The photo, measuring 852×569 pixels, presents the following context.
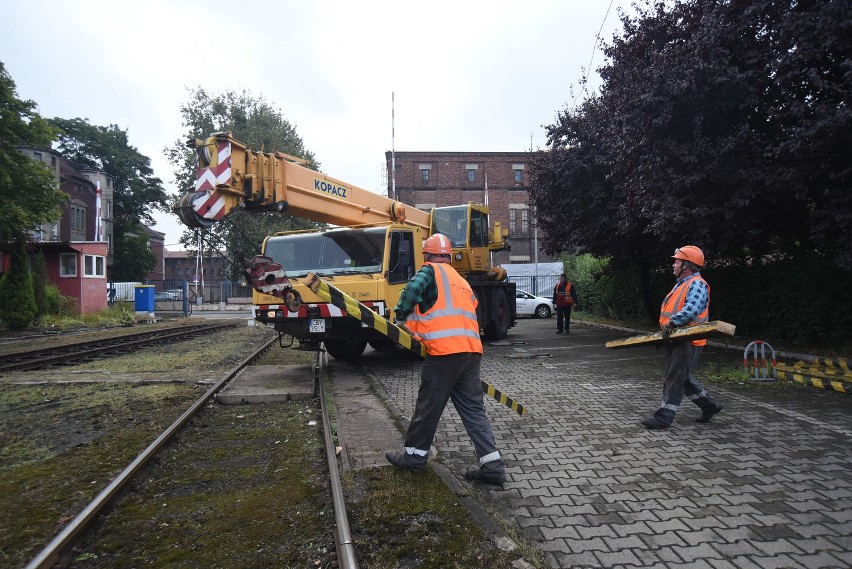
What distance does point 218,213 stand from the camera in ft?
22.1

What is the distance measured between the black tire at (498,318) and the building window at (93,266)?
19191mm

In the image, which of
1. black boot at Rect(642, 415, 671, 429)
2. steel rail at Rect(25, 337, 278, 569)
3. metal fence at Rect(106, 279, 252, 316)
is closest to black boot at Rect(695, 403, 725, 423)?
black boot at Rect(642, 415, 671, 429)

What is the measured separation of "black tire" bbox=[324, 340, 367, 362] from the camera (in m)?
10.4

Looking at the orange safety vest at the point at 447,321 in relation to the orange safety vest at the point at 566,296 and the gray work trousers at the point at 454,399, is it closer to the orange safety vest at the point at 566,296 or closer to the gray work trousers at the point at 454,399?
the gray work trousers at the point at 454,399

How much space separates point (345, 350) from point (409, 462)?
21.5ft

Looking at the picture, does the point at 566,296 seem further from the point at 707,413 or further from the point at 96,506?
the point at 96,506

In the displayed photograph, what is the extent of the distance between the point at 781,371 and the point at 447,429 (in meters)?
5.45

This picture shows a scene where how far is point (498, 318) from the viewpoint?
14.0m

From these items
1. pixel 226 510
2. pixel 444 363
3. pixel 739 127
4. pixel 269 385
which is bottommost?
pixel 226 510

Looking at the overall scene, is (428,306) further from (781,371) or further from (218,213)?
(781,371)

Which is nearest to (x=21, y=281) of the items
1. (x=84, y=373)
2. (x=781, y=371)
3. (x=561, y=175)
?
(x=84, y=373)

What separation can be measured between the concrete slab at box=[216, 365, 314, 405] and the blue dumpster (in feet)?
63.5

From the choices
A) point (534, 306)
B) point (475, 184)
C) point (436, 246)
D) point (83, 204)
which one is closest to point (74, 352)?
point (436, 246)

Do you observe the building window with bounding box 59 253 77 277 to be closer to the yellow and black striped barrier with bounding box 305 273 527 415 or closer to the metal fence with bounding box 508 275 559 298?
the metal fence with bounding box 508 275 559 298
